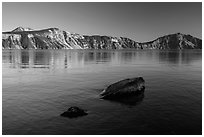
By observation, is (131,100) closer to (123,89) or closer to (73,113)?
(123,89)

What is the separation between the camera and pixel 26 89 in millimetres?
40344

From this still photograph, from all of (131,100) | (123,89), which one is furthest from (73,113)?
(123,89)

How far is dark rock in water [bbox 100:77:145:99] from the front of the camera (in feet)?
111

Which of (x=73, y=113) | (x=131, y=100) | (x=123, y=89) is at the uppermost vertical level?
(x=123, y=89)

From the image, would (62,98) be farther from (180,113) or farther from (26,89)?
(180,113)

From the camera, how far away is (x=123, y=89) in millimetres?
34500

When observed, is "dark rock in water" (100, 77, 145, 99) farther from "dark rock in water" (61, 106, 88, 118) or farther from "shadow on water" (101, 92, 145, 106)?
"dark rock in water" (61, 106, 88, 118)

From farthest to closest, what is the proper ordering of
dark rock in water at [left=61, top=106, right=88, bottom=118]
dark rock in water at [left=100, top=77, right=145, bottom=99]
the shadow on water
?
dark rock in water at [left=100, top=77, right=145, bottom=99] < the shadow on water < dark rock in water at [left=61, top=106, right=88, bottom=118]

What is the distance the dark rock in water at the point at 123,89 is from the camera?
33.9 meters

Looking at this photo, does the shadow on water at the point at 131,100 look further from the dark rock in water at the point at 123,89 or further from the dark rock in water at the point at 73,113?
the dark rock in water at the point at 73,113

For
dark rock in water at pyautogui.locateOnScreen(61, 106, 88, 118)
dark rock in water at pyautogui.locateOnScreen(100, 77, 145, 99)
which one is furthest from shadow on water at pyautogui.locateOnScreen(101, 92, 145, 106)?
dark rock in water at pyautogui.locateOnScreen(61, 106, 88, 118)

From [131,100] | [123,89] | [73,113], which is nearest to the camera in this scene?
[73,113]

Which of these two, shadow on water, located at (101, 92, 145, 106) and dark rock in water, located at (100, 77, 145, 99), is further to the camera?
dark rock in water, located at (100, 77, 145, 99)

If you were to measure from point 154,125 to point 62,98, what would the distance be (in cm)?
1603
